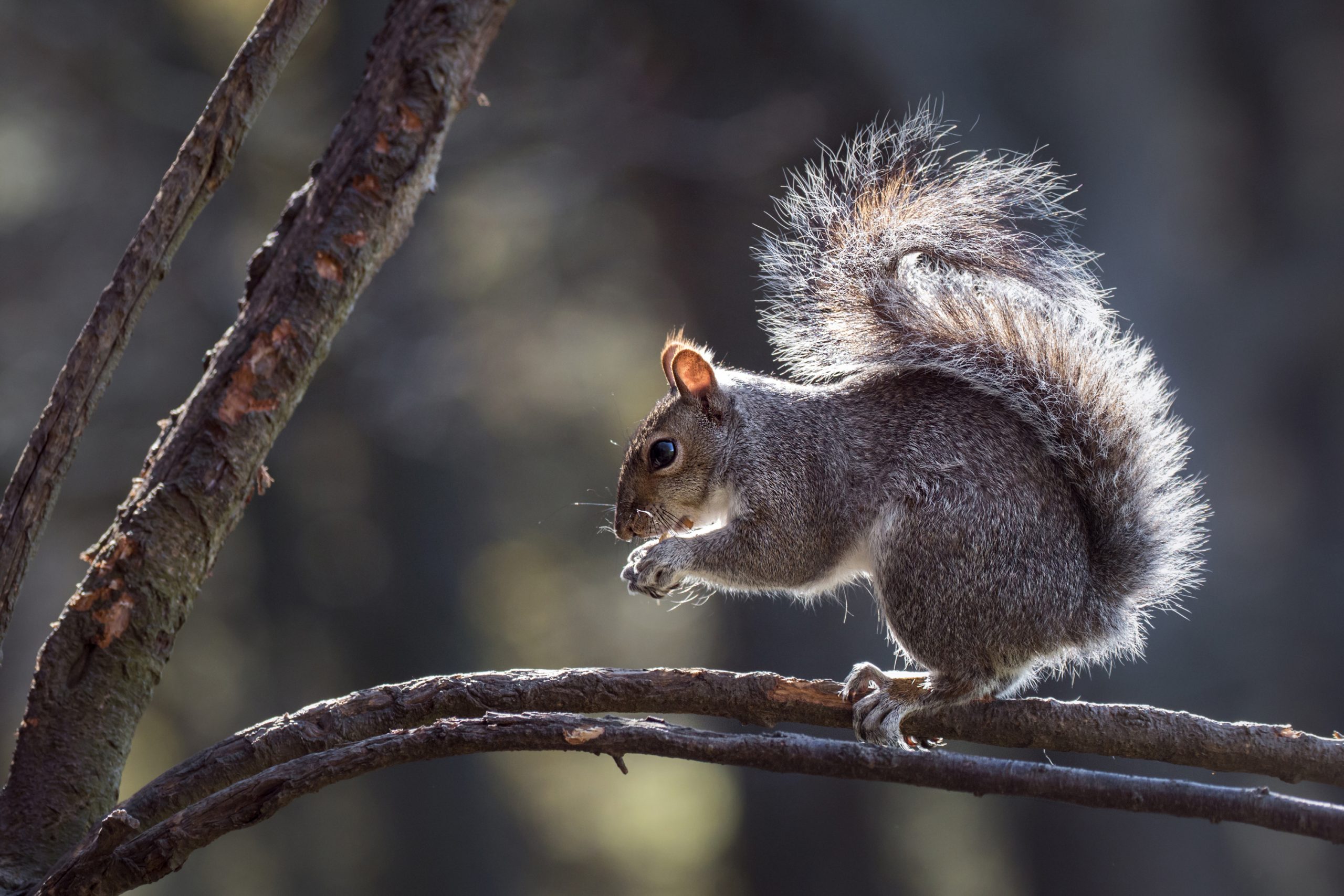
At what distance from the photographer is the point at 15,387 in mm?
5852

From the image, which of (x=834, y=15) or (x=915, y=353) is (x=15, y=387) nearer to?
(x=834, y=15)

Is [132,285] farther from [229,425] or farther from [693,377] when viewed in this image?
[693,377]

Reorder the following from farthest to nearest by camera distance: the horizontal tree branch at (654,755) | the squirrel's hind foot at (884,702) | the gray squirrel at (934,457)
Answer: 1. the gray squirrel at (934,457)
2. the squirrel's hind foot at (884,702)
3. the horizontal tree branch at (654,755)

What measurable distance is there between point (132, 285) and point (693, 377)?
1.07 meters

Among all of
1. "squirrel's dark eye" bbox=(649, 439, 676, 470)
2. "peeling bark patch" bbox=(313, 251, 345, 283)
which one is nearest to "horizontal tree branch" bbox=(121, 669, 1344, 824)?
"peeling bark patch" bbox=(313, 251, 345, 283)

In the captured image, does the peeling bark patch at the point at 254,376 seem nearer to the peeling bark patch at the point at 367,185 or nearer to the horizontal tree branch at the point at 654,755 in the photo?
the peeling bark patch at the point at 367,185

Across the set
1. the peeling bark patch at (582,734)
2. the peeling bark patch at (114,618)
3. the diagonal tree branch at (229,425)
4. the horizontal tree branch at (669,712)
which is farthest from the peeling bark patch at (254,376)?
the peeling bark patch at (582,734)

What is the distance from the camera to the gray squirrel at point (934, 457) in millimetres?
1749

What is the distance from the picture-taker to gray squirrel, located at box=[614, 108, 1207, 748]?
1.75 metres

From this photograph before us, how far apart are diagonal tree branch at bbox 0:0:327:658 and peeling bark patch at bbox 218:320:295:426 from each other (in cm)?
14

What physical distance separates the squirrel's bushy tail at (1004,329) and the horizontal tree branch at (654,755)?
2.48 ft

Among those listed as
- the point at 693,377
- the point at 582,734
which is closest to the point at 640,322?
the point at 693,377

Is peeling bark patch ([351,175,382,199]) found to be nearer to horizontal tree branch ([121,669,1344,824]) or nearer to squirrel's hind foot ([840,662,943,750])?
horizontal tree branch ([121,669,1344,824])

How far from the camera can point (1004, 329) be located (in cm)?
196
